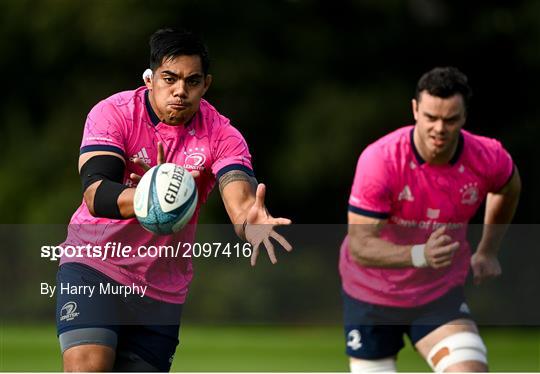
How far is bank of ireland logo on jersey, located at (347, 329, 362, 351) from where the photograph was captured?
691cm

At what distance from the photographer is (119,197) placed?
5461mm

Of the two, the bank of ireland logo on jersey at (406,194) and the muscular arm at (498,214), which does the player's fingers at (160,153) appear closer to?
the bank of ireland logo on jersey at (406,194)

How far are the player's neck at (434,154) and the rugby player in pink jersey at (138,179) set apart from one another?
1127 mm

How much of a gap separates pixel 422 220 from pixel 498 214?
1.57 ft

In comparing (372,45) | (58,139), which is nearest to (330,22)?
(372,45)

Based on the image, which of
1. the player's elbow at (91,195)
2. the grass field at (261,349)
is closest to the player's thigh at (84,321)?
the player's elbow at (91,195)

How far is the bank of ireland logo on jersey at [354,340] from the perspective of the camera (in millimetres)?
6914

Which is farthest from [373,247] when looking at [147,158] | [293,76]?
[293,76]

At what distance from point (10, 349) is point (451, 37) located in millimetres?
Result: 9366

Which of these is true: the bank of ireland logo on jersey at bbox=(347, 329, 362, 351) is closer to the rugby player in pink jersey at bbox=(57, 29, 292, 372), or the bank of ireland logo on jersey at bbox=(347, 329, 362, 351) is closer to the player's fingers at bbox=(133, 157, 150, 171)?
the rugby player in pink jersey at bbox=(57, 29, 292, 372)

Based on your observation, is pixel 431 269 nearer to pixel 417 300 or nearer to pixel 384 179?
pixel 417 300

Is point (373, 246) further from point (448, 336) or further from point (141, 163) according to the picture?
point (141, 163)

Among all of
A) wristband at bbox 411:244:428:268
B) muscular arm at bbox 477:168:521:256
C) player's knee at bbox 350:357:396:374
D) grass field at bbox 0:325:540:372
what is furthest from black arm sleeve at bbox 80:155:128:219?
grass field at bbox 0:325:540:372

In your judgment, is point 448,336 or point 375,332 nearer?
point 448,336
